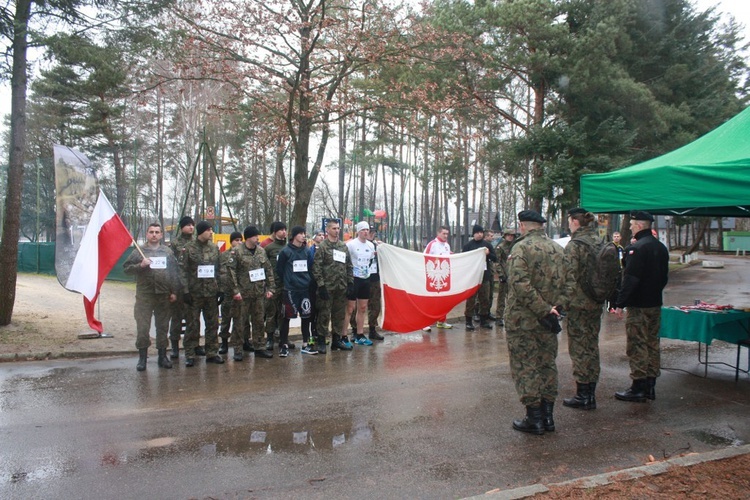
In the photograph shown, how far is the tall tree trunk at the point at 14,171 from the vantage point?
378 inches

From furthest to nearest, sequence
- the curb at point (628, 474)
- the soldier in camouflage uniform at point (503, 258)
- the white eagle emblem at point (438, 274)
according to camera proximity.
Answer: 1. the soldier in camouflage uniform at point (503, 258)
2. the white eagle emblem at point (438, 274)
3. the curb at point (628, 474)

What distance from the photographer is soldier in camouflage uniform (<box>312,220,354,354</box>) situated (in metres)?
Answer: 8.48

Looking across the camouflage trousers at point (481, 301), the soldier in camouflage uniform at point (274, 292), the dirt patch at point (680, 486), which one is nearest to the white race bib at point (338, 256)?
the soldier in camouflage uniform at point (274, 292)

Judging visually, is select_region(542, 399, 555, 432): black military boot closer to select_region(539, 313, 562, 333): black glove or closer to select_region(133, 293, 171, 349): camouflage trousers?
select_region(539, 313, 562, 333): black glove

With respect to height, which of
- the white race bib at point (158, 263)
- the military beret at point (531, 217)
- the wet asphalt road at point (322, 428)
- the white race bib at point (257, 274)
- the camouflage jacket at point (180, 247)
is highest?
the military beret at point (531, 217)

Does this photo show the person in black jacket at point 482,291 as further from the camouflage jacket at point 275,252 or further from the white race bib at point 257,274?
the white race bib at point 257,274

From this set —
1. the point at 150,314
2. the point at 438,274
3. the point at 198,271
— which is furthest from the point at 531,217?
the point at 150,314

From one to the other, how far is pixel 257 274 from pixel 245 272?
7.3 inches

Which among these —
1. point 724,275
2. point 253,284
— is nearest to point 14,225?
point 253,284

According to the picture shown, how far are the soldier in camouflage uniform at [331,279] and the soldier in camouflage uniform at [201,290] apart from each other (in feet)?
5.14

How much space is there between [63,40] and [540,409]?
9.98 m

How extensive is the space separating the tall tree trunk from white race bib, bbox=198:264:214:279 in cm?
429

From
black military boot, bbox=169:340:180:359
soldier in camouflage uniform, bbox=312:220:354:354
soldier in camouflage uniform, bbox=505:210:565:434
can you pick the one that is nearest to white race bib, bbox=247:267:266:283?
soldier in camouflage uniform, bbox=312:220:354:354

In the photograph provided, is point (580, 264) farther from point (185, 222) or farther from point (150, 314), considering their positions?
point (150, 314)
